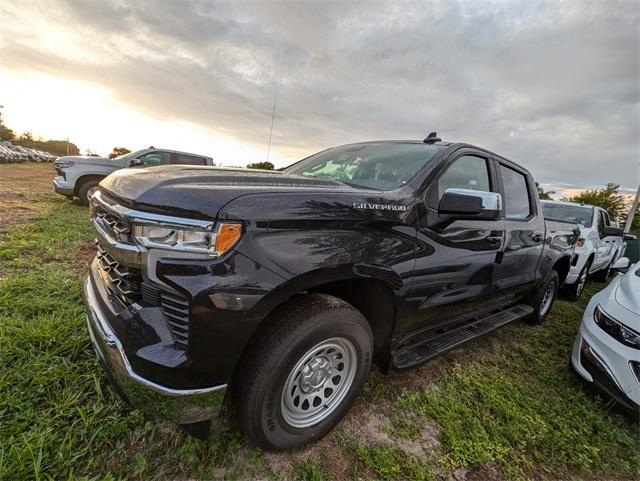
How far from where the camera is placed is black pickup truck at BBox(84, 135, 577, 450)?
1402 millimetres

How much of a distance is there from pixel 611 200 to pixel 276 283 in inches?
1122

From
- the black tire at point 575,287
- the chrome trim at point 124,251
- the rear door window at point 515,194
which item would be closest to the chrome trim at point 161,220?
the chrome trim at point 124,251

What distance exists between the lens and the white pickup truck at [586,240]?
5.52m

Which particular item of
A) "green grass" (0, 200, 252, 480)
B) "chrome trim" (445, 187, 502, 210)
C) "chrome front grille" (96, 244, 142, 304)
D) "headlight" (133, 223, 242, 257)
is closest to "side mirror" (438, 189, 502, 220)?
"chrome trim" (445, 187, 502, 210)

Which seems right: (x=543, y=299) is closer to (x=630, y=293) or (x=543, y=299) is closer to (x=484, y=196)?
(x=630, y=293)

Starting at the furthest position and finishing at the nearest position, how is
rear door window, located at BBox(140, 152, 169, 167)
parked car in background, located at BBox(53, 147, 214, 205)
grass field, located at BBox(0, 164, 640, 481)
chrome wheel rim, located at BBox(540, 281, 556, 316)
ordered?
1. rear door window, located at BBox(140, 152, 169, 167)
2. parked car in background, located at BBox(53, 147, 214, 205)
3. chrome wheel rim, located at BBox(540, 281, 556, 316)
4. grass field, located at BBox(0, 164, 640, 481)

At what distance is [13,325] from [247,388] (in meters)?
2.13

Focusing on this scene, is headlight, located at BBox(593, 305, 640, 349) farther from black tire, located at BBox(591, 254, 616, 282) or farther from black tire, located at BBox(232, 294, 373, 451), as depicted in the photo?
black tire, located at BBox(591, 254, 616, 282)

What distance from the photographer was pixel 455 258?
238 cm

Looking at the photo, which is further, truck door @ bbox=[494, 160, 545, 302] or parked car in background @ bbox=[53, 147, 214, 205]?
parked car in background @ bbox=[53, 147, 214, 205]

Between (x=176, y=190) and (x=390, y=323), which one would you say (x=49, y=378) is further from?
(x=390, y=323)

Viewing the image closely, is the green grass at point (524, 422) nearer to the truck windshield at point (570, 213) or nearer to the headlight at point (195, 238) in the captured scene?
the headlight at point (195, 238)

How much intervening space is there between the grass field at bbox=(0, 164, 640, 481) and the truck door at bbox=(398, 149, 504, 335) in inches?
23.0

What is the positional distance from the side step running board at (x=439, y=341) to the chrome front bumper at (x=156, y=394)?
1.23 m
